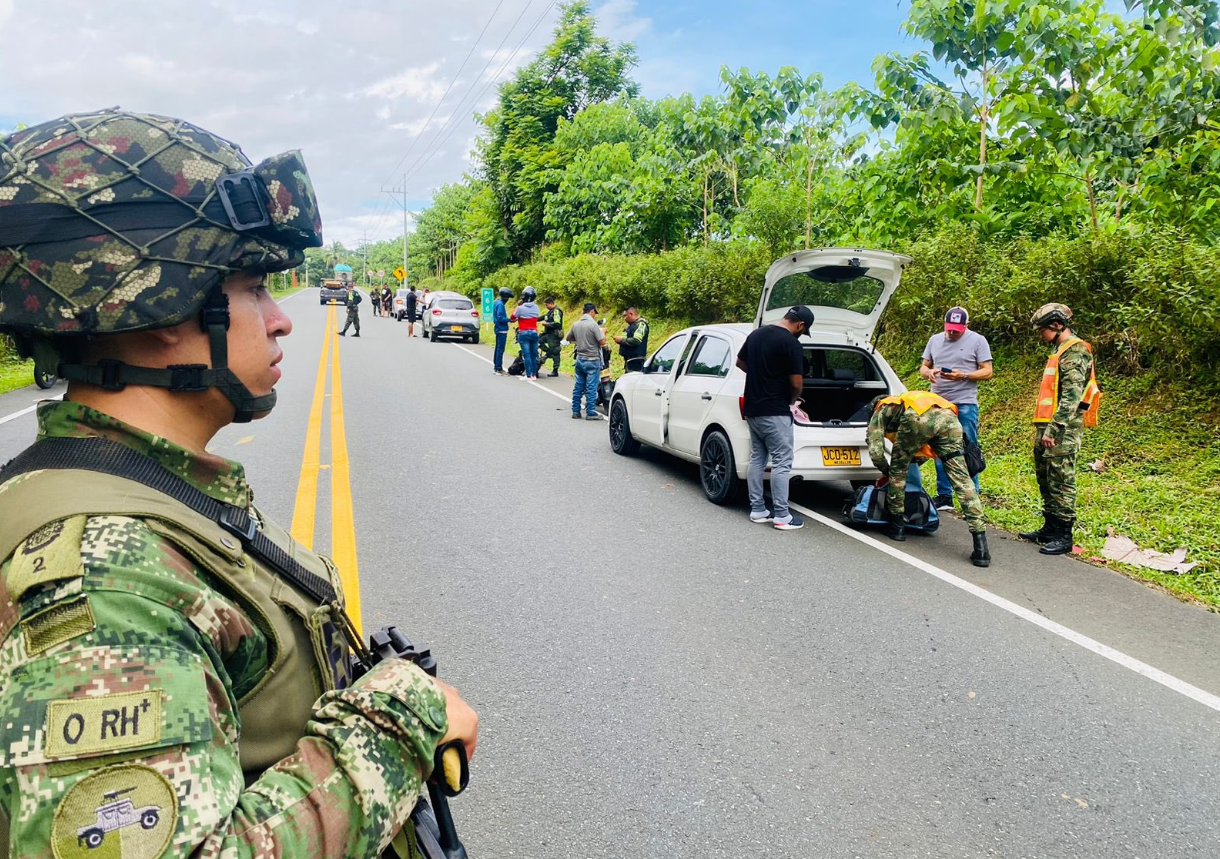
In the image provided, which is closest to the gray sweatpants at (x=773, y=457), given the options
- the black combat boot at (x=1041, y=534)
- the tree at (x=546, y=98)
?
the black combat boot at (x=1041, y=534)

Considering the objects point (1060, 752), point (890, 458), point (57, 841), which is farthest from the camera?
point (890, 458)

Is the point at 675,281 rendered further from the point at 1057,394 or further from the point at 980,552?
the point at 980,552

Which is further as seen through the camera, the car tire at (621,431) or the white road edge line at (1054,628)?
the car tire at (621,431)

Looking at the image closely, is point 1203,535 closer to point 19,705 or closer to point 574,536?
point 574,536

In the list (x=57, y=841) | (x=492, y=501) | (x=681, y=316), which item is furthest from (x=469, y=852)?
(x=681, y=316)

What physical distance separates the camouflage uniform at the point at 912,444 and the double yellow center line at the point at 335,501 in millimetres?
4007

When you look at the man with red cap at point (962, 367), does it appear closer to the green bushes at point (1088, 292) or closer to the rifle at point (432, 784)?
the green bushes at point (1088, 292)

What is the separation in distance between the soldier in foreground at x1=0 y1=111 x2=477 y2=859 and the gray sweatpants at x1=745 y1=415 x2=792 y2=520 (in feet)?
18.0

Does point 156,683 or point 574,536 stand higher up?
Answer: point 156,683

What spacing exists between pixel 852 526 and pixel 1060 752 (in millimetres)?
3442

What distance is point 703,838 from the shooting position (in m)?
2.72

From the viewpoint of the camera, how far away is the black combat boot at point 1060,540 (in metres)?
6.11

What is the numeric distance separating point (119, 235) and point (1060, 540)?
21.5 ft

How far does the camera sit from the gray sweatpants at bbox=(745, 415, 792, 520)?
6535mm
